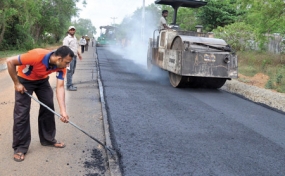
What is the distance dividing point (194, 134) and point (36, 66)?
2.46m

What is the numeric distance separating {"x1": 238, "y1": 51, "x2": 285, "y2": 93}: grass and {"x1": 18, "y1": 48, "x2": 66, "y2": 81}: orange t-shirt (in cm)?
→ 765

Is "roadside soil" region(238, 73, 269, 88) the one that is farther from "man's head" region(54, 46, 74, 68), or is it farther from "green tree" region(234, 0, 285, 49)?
"man's head" region(54, 46, 74, 68)

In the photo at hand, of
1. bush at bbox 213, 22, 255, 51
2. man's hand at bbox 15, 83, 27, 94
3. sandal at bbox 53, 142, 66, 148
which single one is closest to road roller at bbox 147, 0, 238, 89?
sandal at bbox 53, 142, 66, 148

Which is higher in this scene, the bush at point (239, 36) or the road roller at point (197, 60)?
the bush at point (239, 36)

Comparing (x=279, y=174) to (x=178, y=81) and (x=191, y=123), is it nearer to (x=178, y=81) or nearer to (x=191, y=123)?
(x=191, y=123)

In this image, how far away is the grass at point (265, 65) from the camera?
9.89 m

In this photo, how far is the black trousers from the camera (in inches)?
144

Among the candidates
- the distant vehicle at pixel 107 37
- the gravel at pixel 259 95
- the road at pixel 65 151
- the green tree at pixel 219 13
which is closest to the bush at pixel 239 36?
the green tree at pixel 219 13

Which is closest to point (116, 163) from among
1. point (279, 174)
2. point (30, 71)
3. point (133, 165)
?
point (133, 165)

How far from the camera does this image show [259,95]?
329 inches

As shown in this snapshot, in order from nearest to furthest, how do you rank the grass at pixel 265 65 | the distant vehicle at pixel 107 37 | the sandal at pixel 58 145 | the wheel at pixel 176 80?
1. the sandal at pixel 58 145
2. the wheel at pixel 176 80
3. the grass at pixel 265 65
4. the distant vehicle at pixel 107 37

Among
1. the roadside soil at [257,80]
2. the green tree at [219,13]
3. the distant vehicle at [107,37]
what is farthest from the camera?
the distant vehicle at [107,37]

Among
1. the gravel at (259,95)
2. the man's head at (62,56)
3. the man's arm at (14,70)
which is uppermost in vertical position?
the man's head at (62,56)

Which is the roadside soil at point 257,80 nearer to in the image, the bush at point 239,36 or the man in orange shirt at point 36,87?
the bush at point 239,36
